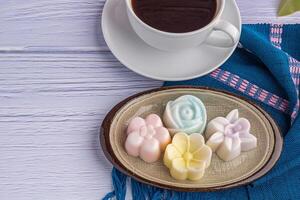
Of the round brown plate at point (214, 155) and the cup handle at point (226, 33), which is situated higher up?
the cup handle at point (226, 33)

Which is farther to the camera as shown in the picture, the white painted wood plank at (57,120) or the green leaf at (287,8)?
the green leaf at (287,8)

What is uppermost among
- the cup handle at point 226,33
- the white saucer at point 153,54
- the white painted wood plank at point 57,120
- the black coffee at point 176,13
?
the black coffee at point 176,13

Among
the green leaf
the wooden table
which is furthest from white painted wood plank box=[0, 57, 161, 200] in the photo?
the green leaf

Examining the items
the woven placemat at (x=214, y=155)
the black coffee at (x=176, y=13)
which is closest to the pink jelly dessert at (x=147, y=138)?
the woven placemat at (x=214, y=155)

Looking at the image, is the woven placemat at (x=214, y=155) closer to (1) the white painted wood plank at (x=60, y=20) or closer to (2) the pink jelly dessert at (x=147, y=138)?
(2) the pink jelly dessert at (x=147, y=138)

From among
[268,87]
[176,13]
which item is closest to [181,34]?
[176,13]

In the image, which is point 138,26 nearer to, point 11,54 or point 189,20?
point 189,20

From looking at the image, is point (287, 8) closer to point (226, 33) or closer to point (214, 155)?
point (226, 33)
